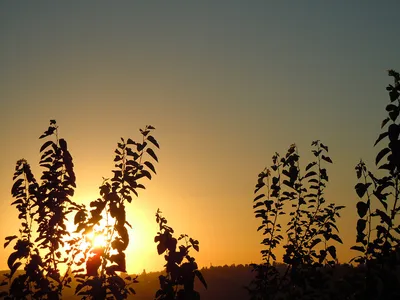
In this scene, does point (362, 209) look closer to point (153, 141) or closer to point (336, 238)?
point (153, 141)

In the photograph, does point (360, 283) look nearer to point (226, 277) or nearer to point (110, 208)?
point (110, 208)

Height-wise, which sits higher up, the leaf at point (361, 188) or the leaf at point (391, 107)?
the leaf at point (391, 107)

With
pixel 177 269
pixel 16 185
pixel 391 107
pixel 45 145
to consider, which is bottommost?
pixel 177 269

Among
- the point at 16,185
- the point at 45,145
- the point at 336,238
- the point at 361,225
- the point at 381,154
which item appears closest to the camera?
the point at 381,154

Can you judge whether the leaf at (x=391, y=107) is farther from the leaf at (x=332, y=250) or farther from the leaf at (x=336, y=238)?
the leaf at (x=336, y=238)

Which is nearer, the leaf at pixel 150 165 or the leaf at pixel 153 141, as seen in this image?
the leaf at pixel 150 165

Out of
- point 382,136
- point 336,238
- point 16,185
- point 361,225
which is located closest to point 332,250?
point 336,238

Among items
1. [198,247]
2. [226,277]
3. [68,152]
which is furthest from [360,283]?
[226,277]

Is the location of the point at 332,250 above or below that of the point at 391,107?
below

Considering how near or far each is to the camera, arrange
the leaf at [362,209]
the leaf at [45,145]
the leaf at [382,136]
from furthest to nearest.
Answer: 1. the leaf at [45,145]
2. the leaf at [362,209]
3. the leaf at [382,136]

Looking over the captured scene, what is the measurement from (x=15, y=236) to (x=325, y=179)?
8482 mm

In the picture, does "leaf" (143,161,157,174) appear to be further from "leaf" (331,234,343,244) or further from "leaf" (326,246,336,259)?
"leaf" (331,234,343,244)

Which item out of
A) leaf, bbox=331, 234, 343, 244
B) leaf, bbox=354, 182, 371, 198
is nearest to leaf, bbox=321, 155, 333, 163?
leaf, bbox=331, 234, 343, 244

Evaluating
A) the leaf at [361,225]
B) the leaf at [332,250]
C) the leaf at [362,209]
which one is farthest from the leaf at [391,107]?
the leaf at [332,250]
